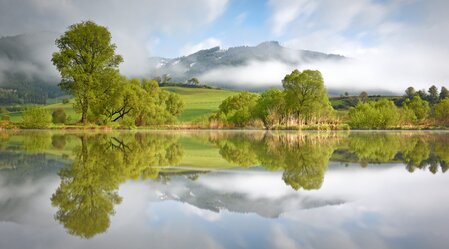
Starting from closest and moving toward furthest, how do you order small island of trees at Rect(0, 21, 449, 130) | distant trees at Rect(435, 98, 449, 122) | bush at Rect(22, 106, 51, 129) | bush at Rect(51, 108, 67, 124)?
small island of trees at Rect(0, 21, 449, 130) < bush at Rect(22, 106, 51, 129) < bush at Rect(51, 108, 67, 124) < distant trees at Rect(435, 98, 449, 122)

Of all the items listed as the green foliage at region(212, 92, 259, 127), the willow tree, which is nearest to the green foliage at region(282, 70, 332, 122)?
the green foliage at region(212, 92, 259, 127)

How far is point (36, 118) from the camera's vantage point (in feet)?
165

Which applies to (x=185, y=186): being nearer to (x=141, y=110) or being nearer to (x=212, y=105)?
(x=141, y=110)

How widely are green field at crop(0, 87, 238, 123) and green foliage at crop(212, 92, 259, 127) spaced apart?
1497 cm

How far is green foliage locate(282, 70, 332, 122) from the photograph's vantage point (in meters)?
64.2

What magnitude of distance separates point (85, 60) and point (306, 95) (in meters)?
34.3

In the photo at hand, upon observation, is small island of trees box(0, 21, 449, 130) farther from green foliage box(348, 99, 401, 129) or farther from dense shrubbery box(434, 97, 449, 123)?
dense shrubbery box(434, 97, 449, 123)

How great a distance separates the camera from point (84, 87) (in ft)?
156

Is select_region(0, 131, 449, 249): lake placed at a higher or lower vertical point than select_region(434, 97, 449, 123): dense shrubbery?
higher

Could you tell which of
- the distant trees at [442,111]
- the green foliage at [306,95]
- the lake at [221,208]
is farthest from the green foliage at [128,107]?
the distant trees at [442,111]

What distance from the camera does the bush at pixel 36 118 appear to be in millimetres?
49531

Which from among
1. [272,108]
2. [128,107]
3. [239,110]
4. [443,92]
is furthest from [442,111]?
[128,107]

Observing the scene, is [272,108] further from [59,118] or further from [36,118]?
[36,118]

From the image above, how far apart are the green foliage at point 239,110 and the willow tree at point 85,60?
2378 centimetres
